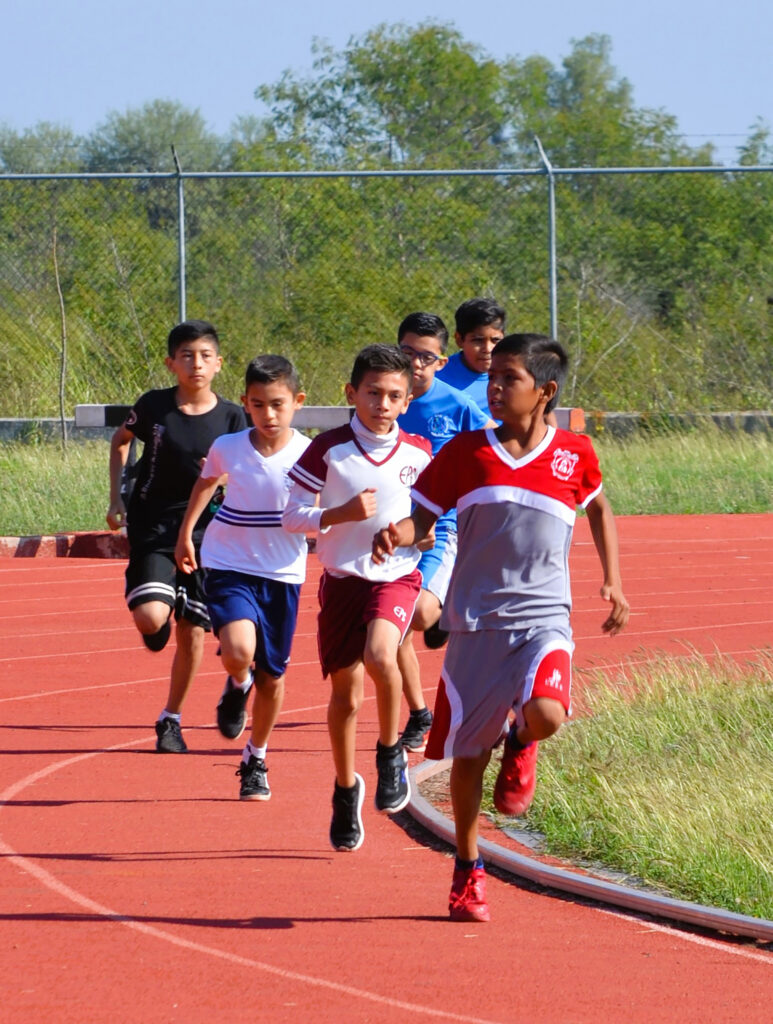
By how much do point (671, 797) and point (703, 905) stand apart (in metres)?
1.25

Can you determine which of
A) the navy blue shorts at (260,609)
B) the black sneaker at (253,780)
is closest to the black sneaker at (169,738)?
the black sneaker at (253,780)

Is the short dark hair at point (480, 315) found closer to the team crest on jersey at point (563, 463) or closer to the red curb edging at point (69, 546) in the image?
the team crest on jersey at point (563, 463)

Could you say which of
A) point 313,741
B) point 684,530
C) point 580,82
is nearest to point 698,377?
point 684,530

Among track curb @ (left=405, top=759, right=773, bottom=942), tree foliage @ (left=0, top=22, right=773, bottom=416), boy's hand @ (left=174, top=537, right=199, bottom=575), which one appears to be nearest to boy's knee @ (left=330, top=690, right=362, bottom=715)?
track curb @ (left=405, top=759, right=773, bottom=942)

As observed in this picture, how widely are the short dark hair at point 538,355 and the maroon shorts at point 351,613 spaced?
109cm

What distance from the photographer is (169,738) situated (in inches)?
329

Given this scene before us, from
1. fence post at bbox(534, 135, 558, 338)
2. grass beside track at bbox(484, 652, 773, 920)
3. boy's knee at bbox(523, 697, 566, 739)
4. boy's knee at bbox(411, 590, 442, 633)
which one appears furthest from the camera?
fence post at bbox(534, 135, 558, 338)

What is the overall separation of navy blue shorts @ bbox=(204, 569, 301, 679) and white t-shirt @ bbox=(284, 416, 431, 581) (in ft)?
2.81

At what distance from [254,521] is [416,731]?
1606mm

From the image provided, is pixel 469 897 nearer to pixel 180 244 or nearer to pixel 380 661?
pixel 380 661

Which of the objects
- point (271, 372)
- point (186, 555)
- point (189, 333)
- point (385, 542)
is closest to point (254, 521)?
point (186, 555)

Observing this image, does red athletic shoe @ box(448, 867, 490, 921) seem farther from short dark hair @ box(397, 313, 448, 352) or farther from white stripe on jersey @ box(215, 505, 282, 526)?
short dark hair @ box(397, 313, 448, 352)

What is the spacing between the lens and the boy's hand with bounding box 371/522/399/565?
572cm

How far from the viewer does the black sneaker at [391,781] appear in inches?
256
